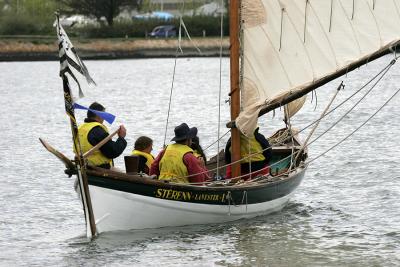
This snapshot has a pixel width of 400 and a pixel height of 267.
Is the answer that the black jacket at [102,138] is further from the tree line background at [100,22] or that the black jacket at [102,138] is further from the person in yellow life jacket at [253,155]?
the tree line background at [100,22]

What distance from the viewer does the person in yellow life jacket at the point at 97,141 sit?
18875mm

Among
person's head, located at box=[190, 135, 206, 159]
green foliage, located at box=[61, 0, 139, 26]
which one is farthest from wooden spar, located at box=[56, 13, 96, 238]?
green foliage, located at box=[61, 0, 139, 26]

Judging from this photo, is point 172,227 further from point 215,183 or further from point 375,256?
point 375,256

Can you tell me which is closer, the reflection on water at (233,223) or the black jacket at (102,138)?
the reflection on water at (233,223)

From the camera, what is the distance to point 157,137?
42.2 metres

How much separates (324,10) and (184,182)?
14.4ft

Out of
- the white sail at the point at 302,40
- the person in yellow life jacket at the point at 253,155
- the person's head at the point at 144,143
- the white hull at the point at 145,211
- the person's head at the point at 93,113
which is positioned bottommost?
the white hull at the point at 145,211

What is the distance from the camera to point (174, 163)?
19.3 m

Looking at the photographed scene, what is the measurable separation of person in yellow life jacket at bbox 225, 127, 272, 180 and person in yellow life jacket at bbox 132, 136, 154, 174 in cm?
160

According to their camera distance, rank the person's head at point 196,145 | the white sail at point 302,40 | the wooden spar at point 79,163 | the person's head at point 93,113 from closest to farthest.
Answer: the wooden spar at point 79,163
the person's head at point 93,113
the white sail at point 302,40
the person's head at point 196,145

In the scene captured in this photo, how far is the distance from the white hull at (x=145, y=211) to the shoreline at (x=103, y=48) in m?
90.7

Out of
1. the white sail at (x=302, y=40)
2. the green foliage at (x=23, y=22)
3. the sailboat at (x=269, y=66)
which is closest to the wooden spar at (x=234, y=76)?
the sailboat at (x=269, y=66)

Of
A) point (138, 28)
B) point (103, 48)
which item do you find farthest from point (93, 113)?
point (138, 28)

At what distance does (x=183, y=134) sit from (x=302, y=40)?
3.27 metres
